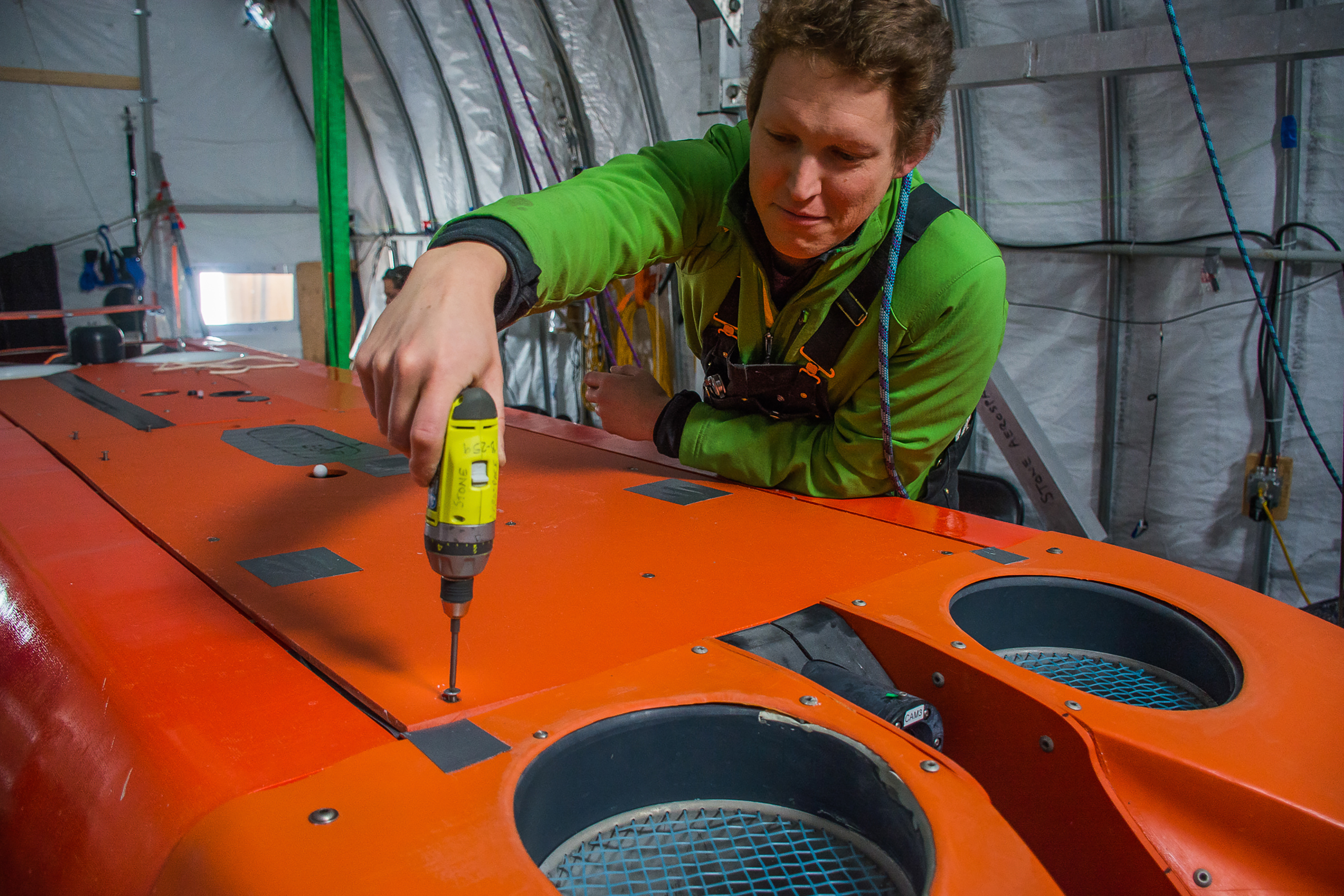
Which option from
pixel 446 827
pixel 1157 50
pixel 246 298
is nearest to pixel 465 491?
pixel 446 827

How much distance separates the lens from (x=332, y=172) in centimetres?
346

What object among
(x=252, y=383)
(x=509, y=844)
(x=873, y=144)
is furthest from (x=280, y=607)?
(x=252, y=383)

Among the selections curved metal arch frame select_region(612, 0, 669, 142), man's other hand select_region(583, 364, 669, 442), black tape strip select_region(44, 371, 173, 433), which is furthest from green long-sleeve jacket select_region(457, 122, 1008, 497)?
curved metal arch frame select_region(612, 0, 669, 142)

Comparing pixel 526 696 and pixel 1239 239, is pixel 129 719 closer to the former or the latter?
pixel 526 696

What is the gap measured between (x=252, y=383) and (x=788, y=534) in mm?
2174

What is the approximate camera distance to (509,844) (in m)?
0.56

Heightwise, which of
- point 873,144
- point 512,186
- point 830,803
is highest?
point 512,186

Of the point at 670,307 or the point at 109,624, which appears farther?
the point at 670,307

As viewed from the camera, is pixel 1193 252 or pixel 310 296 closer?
pixel 1193 252

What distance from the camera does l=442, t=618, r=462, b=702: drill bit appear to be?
744mm

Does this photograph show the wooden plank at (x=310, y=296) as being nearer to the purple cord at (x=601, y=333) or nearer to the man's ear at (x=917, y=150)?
the purple cord at (x=601, y=333)

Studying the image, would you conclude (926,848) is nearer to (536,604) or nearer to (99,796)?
(536,604)

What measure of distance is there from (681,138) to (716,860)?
16.8 feet

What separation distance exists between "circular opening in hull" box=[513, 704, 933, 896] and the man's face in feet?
2.40
